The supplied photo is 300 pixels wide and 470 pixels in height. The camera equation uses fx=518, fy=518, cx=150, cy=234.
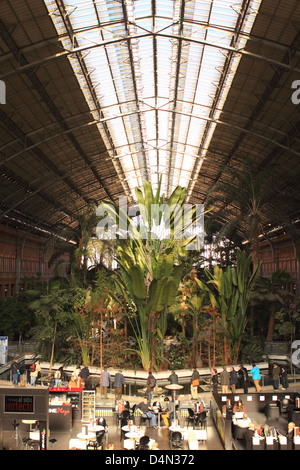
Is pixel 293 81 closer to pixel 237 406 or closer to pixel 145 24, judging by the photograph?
pixel 145 24

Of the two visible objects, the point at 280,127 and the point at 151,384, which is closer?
the point at 151,384

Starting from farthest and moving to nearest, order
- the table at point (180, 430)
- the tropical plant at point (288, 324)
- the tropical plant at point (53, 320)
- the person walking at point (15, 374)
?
the tropical plant at point (288, 324) → the tropical plant at point (53, 320) → the person walking at point (15, 374) → the table at point (180, 430)

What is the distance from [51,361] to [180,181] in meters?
27.3

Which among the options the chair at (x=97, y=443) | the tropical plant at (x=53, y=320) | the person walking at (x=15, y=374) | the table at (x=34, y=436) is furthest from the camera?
the tropical plant at (x=53, y=320)

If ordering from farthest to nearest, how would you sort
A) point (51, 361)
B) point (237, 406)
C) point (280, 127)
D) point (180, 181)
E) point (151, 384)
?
point (180, 181) < point (280, 127) < point (51, 361) < point (151, 384) < point (237, 406)

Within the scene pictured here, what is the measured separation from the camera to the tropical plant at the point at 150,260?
18219mm

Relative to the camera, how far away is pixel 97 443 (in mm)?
11195

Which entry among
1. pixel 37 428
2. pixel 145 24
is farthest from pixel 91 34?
pixel 37 428

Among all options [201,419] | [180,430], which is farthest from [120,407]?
[180,430]

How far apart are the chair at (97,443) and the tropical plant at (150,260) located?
22.4ft

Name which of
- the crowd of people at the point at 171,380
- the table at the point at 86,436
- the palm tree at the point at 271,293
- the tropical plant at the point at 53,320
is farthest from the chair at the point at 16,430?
the palm tree at the point at 271,293

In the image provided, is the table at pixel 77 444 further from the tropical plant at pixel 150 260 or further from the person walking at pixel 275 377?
the person walking at pixel 275 377

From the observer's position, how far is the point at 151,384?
15.8m

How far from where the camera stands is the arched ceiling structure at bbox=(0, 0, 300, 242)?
56.5 ft
